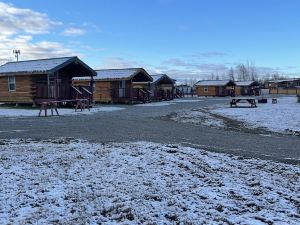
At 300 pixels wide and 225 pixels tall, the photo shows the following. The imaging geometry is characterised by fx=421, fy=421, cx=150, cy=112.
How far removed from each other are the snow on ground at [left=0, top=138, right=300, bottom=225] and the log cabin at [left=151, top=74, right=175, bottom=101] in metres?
39.4

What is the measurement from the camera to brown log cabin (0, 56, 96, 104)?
30078 mm

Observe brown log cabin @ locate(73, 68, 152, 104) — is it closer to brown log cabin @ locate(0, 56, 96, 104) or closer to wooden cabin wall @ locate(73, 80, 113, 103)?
wooden cabin wall @ locate(73, 80, 113, 103)

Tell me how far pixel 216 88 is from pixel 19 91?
46.9 m

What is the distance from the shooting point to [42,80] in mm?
30719

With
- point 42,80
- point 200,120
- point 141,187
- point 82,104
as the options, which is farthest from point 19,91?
point 141,187

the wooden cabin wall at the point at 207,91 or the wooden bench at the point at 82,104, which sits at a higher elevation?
the wooden cabin wall at the point at 207,91

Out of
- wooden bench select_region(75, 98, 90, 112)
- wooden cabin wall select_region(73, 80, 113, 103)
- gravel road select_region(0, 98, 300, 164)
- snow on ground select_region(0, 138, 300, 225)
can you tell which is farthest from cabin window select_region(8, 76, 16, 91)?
snow on ground select_region(0, 138, 300, 225)

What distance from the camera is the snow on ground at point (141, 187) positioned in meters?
5.66

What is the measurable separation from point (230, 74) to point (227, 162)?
17456cm

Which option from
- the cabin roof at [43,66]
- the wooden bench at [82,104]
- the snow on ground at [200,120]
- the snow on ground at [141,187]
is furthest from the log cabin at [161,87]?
the snow on ground at [141,187]

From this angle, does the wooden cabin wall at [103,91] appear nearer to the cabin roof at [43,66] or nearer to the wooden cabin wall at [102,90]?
the wooden cabin wall at [102,90]

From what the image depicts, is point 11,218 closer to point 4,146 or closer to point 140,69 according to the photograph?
point 4,146

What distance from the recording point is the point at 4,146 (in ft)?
32.6

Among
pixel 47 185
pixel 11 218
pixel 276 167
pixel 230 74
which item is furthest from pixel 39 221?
pixel 230 74
